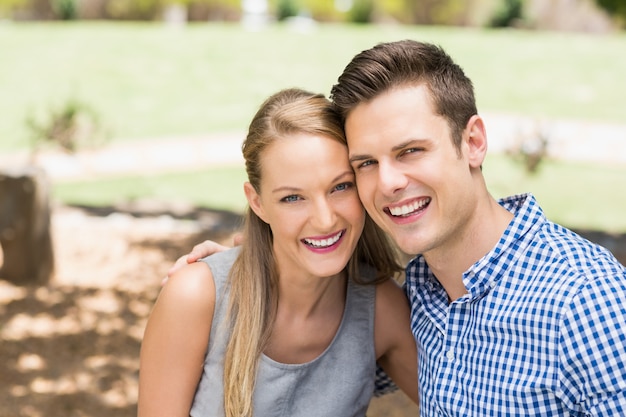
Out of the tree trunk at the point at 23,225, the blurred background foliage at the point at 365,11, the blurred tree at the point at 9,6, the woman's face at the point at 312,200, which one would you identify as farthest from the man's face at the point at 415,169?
the blurred tree at the point at 9,6

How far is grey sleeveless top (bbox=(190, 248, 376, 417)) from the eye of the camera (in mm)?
2652

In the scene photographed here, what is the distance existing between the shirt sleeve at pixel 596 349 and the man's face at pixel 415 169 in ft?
1.60

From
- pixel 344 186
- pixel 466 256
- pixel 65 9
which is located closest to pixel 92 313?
pixel 344 186

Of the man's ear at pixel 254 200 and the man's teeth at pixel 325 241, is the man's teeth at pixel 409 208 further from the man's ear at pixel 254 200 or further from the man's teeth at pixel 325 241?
the man's ear at pixel 254 200

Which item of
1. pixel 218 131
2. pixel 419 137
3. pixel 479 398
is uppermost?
pixel 419 137

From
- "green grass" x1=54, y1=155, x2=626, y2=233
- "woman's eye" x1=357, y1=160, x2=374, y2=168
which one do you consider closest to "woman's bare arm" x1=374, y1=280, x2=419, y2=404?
"woman's eye" x1=357, y1=160, x2=374, y2=168

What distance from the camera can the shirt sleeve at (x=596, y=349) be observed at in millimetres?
1924

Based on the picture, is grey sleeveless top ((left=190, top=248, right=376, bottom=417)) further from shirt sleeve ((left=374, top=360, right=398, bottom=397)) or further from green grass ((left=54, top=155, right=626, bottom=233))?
green grass ((left=54, top=155, right=626, bottom=233))

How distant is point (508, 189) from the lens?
1027 centimetres

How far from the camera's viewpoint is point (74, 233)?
7918mm

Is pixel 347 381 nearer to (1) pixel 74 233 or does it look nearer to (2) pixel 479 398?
(2) pixel 479 398

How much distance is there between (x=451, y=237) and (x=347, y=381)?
0.68 meters

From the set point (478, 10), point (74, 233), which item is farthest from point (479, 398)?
point (478, 10)

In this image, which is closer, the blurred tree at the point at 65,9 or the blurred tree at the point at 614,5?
the blurred tree at the point at 614,5
